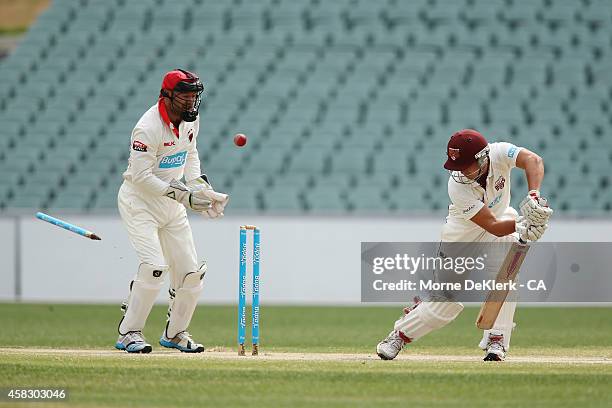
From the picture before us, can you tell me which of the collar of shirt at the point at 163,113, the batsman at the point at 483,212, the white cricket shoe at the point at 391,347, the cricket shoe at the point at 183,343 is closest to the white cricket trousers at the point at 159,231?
the cricket shoe at the point at 183,343

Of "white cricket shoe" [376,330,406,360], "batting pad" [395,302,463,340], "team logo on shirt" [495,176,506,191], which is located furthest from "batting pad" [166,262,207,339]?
"team logo on shirt" [495,176,506,191]

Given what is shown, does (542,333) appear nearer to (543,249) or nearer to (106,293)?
(543,249)

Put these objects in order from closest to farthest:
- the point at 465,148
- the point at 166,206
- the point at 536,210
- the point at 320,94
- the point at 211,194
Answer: the point at 536,210, the point at 465,148, the point at 211,194, the point at 166,206, the point at 320,94

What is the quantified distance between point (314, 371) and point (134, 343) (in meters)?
1.72

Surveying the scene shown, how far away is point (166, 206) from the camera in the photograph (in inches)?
309

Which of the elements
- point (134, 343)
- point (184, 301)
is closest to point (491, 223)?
point (184, 301)

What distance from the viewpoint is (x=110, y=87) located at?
17.3 m

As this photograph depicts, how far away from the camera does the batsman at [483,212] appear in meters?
7.13

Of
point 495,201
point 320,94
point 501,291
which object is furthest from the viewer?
point 320,94

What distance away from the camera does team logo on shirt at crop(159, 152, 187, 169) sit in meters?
7.82

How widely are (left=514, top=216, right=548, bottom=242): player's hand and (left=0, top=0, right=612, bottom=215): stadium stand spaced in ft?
24.5

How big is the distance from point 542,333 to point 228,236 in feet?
14.4

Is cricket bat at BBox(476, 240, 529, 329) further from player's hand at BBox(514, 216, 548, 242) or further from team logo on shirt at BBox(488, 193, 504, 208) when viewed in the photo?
team logo on shirt at BBox(488, 193, 504, 208)

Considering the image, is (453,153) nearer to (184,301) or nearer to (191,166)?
(191,166)
